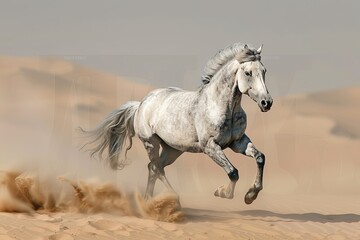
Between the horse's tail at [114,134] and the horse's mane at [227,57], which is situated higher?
the horse's mane at [227,57]

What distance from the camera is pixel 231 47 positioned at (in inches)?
358

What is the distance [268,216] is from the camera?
997 cm

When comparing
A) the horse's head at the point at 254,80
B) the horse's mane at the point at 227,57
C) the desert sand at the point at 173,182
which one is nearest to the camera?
the desert sand at the point at 173,182

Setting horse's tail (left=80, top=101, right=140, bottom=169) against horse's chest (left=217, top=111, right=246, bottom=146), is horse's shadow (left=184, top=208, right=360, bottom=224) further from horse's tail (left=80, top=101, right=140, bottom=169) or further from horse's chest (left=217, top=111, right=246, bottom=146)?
horse's tail (left=80, top=101, right=140, bottom=169)

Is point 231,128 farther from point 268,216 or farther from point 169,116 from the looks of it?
point 268,216

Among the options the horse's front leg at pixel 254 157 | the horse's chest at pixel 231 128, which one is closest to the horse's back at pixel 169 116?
the horse's chest at pixel 231 128

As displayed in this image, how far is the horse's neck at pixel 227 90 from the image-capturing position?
8.83m

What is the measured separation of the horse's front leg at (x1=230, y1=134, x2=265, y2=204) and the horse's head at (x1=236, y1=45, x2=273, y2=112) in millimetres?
650

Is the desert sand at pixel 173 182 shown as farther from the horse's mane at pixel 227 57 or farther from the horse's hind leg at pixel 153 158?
the horse's mane at pixel 227 57

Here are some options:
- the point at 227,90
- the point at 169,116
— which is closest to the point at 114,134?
the point at 169,116

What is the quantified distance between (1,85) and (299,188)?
53.4 ft

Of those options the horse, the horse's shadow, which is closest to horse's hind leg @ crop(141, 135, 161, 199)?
the horse

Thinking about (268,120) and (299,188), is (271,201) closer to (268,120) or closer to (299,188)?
(299,188)

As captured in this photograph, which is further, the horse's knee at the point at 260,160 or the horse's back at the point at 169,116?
the horse's back at the point at 169,116
